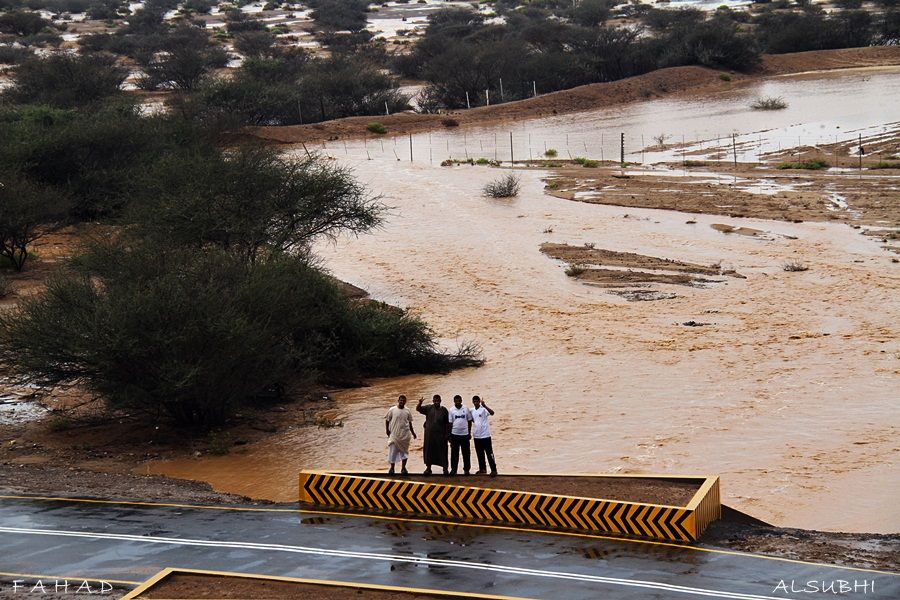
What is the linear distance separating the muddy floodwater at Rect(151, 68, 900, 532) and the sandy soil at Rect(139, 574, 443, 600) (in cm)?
563

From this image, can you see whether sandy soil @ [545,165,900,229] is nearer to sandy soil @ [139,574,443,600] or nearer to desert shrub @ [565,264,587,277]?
desert shrub @ [565,264,587,277]

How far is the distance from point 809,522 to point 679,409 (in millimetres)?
6209

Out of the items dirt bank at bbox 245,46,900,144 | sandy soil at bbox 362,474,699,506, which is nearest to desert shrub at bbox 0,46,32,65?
dirt bank at bbox 245,46,900,144

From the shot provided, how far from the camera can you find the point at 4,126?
48.8 meters

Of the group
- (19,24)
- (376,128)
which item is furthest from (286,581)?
(19,24)

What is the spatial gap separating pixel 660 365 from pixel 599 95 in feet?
172

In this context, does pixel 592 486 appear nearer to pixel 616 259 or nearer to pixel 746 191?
pixel 616 259

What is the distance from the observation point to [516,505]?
16250 millimetres

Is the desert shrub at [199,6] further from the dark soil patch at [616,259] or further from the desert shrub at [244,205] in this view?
the dark soil patch at [616,259]

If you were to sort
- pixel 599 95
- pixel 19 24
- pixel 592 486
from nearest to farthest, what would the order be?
Answer: 1. pixel 592 486
2. pixel 599 95
3. pixel 19 24

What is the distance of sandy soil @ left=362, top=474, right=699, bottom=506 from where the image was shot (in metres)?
16.3

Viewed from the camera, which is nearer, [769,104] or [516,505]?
[516,505]

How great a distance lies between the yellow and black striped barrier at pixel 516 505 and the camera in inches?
602

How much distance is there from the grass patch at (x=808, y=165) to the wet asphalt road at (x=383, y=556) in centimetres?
3693
